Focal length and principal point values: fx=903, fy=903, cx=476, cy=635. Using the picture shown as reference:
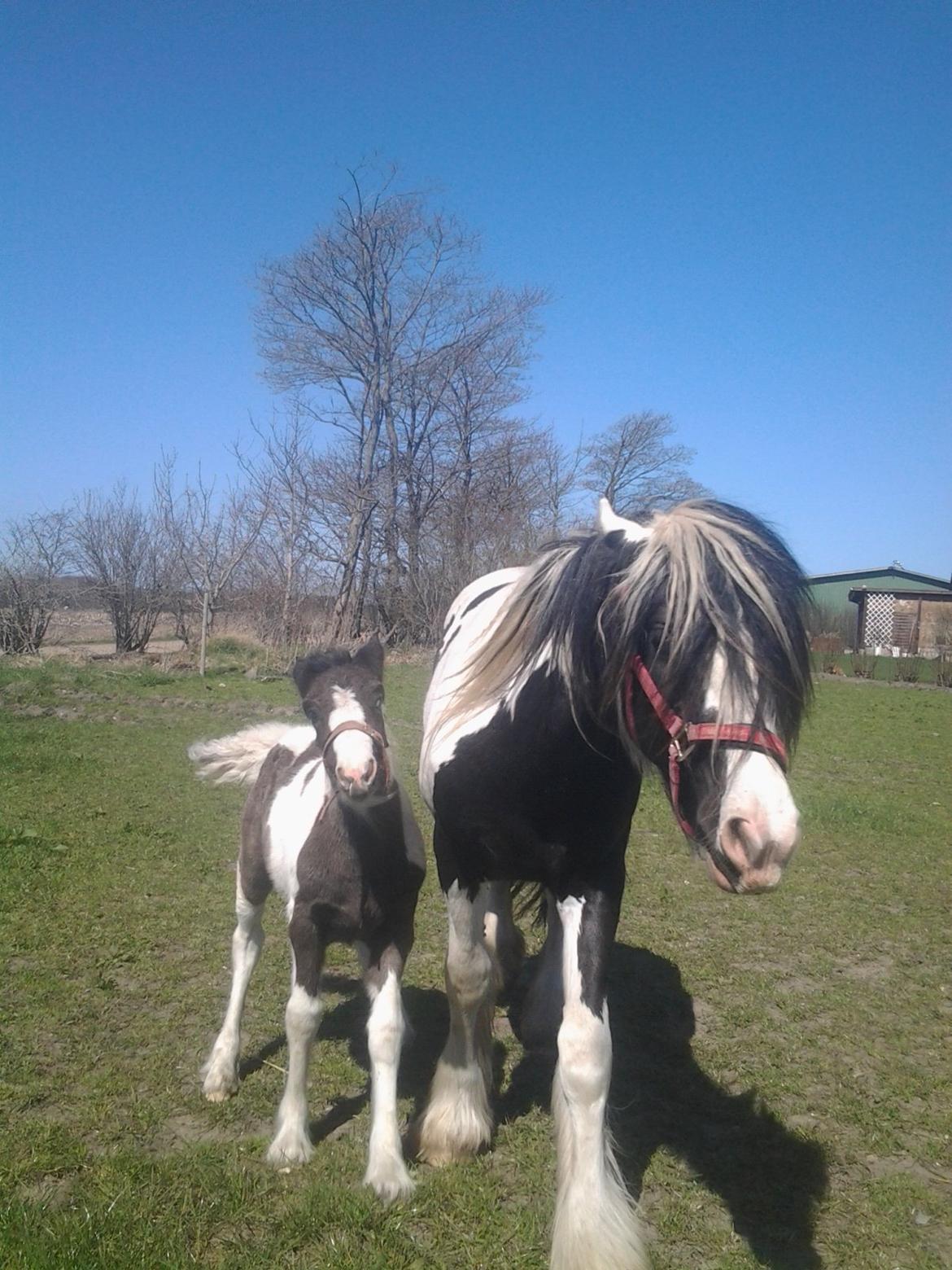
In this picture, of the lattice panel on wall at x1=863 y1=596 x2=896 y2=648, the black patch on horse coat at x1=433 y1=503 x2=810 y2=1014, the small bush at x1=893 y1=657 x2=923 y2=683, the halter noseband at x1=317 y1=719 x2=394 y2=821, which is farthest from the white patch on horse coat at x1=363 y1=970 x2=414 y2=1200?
the lattice panel on wall at x1=863 y1=596 x2=896 y2=648

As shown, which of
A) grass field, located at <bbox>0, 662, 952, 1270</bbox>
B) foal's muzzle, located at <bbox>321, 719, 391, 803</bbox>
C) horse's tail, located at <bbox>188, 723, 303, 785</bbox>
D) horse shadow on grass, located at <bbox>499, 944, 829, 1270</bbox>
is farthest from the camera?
horse's tail, located at <bbox>188, 723, 303, 785</bbox>

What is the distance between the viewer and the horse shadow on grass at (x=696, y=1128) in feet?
8.91

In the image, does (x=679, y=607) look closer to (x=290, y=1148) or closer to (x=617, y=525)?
(x=617, y=525)

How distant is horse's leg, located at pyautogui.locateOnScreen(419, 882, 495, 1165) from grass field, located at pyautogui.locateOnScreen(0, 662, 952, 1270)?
0.40 feet

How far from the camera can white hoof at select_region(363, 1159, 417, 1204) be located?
277 centimetres

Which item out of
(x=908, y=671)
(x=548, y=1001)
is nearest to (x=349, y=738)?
(x=548, y=1001)

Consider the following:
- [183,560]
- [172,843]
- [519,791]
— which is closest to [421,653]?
[183,560]

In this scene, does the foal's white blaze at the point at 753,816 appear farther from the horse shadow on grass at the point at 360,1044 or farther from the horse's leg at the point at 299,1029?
the horse shadow on grass at the point at 360,1044

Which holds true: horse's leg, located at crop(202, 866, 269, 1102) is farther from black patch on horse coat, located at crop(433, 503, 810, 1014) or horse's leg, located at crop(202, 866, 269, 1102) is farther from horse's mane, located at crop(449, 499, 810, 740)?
horse's mane, located at crop(449, 499, 810, 740)

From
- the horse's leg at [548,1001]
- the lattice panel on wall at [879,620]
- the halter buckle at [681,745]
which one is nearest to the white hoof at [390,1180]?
the horse's leg at [548,1001]

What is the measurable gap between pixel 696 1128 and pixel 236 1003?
5.89ft

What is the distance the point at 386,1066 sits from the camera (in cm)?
297

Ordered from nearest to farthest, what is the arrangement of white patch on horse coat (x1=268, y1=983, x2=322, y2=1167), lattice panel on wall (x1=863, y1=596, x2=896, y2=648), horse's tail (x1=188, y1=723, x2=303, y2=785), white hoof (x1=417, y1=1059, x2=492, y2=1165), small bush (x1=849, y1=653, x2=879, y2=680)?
white patch on horse coat (x1=268, y1=983, x2=322, y2=1167)
white hoof (x1=417, y1=1059, x2=492, y2=1165)
horse's tail (x1=188, y1=723, x2=303, y2=785)
small bush (x1=849, y1=653, x2=879, y2=680)
lattice panel on wall (x1=863, y1=596, x2=896, y2=648)

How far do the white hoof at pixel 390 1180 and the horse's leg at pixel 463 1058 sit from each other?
0.24 m
